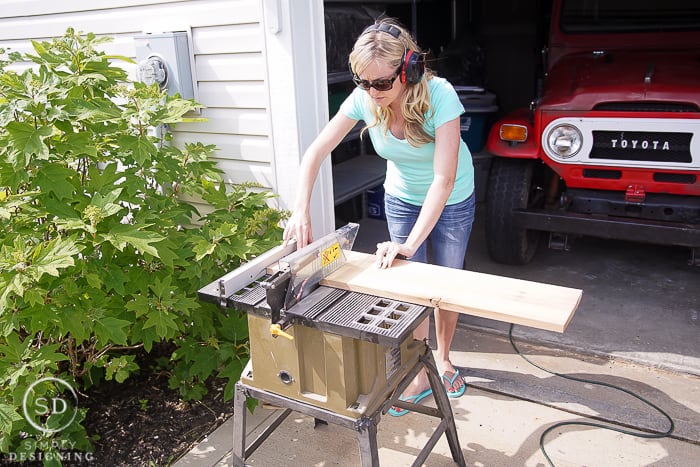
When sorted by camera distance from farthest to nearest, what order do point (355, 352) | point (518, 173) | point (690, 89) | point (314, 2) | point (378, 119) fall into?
point (518, 173) < point (690, 89) < point (314, 2) < point (378, 119) < point (355, 352)

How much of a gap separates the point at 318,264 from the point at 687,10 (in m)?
4.09

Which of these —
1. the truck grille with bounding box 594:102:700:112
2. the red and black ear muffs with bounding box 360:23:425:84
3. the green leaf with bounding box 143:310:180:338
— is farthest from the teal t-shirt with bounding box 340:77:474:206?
the truck grille with bounding box 594:102:700:112

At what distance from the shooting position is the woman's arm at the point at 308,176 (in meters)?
2.51

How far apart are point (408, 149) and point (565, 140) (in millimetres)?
1952

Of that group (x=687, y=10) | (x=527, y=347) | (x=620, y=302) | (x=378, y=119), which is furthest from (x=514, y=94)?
(x=378, y=119)

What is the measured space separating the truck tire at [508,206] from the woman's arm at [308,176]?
7.00 feet

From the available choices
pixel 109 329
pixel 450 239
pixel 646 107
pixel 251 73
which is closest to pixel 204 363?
pixel 109 329

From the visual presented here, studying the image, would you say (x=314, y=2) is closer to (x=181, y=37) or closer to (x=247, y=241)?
(x=181, y=37)

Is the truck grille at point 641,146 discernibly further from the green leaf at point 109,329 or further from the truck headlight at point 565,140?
the green leaf at point 109,329

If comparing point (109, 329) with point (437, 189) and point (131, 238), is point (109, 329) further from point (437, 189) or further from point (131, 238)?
point (437, 189)

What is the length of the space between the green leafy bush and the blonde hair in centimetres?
90

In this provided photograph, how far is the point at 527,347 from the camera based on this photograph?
369 centimetres

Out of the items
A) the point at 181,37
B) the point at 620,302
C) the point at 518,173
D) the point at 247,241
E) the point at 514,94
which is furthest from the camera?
the point at 514,94

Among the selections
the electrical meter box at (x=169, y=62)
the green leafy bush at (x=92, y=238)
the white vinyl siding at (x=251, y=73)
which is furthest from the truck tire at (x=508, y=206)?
the electrical meter box at (x=169, y=62)
